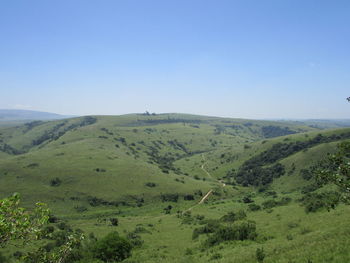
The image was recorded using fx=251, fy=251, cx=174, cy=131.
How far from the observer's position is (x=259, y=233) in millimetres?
34156

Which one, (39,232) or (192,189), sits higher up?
(39,232)

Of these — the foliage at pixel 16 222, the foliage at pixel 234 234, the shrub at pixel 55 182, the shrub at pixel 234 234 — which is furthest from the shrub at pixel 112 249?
the shrub at pixel 55 182

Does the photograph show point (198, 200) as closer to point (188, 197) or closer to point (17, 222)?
point (188, 197)

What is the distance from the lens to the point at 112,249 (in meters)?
34.3

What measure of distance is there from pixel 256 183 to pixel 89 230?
82.0m

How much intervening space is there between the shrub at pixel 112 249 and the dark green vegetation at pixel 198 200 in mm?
333

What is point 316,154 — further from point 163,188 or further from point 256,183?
point 163,188

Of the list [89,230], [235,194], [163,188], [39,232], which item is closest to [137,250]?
[89,230]

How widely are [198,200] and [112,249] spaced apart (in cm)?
5935

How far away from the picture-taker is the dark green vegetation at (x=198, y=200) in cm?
2842

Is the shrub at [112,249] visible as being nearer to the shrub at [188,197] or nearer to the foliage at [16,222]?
the foliage at [16,222]

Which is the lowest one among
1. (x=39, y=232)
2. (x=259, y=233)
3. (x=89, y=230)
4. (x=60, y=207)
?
(x=60, y=207)

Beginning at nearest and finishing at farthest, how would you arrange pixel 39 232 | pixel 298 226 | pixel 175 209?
pixel 39 232, pixel 298 226, pixel 175 209

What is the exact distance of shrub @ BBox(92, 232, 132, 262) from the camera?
34344 millimetres
